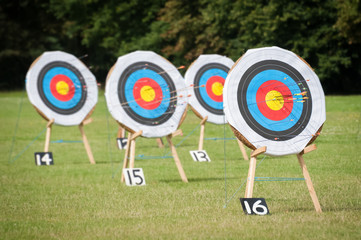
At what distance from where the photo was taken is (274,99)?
7.18 meters

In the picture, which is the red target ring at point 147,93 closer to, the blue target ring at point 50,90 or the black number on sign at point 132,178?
the black number on sign at point 132,178

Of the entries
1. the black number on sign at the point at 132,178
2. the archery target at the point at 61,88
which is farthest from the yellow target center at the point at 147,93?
the archery target at the point at 61,88

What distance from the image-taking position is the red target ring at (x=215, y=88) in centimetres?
1375

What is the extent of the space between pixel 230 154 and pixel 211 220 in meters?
6.86

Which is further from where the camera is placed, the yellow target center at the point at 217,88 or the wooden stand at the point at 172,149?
the yellow target center at the point at 217,88

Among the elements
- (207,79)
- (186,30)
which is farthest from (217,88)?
(186,30)

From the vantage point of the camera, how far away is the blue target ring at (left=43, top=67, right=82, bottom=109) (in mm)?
12984

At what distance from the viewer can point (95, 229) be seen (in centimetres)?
627

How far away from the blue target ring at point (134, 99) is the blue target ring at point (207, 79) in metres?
3.39

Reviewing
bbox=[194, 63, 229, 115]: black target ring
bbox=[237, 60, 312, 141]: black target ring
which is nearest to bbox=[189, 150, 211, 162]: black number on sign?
bbox=[194, 63, 229, 115]: black target ring

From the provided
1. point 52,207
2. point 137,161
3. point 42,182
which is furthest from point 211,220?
point 137,161

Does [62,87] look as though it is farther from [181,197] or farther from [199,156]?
[181,197]

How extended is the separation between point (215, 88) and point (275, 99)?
6.69 m

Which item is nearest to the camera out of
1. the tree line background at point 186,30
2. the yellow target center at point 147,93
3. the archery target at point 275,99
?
the archery target at point 275,99
